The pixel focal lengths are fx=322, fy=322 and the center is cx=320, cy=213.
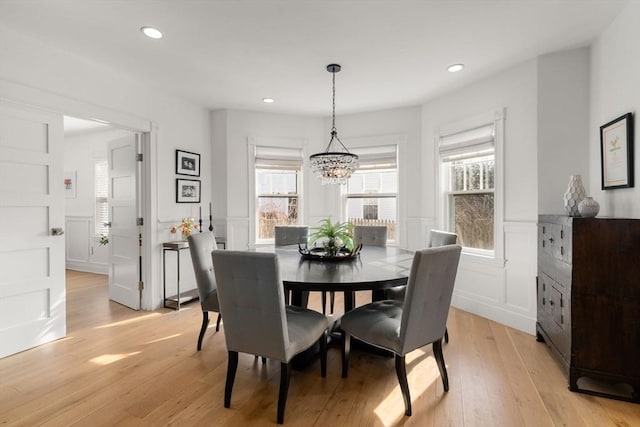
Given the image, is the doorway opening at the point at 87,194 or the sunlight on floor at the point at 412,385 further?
the doorway opening at the point at 87,194

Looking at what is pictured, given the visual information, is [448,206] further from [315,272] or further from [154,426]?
[154,426]

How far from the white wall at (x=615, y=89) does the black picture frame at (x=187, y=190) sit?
4.31 m

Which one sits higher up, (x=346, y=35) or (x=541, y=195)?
(x=346, y=35)

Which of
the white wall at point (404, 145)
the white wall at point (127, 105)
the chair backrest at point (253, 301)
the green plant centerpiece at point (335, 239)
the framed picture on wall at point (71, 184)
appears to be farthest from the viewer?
the framed picture on wall at point (71, 184)

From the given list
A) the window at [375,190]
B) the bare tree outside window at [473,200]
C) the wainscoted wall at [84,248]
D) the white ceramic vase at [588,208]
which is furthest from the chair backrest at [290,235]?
the wainscoted wall at [84,248]

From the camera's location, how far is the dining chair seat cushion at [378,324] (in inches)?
74.8

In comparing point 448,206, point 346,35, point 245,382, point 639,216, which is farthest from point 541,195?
point 245,382

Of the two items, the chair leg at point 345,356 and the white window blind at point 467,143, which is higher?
the white window blind at point 467,143

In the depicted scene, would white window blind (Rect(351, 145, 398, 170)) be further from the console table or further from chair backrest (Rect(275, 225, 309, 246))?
the console table

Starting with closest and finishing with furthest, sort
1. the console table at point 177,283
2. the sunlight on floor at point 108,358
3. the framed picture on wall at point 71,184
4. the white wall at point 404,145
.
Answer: the sunlight on floor at point 108,358
the console table at point 177,283
the white wall at point 404,145
the framed picture on wall at point 71,184

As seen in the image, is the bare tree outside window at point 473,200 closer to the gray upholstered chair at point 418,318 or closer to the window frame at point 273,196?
the gray upholstered chair at point 418,318

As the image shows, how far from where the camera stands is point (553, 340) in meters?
2.46

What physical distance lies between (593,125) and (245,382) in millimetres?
3514

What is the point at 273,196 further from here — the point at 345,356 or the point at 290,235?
the point at 345,356
